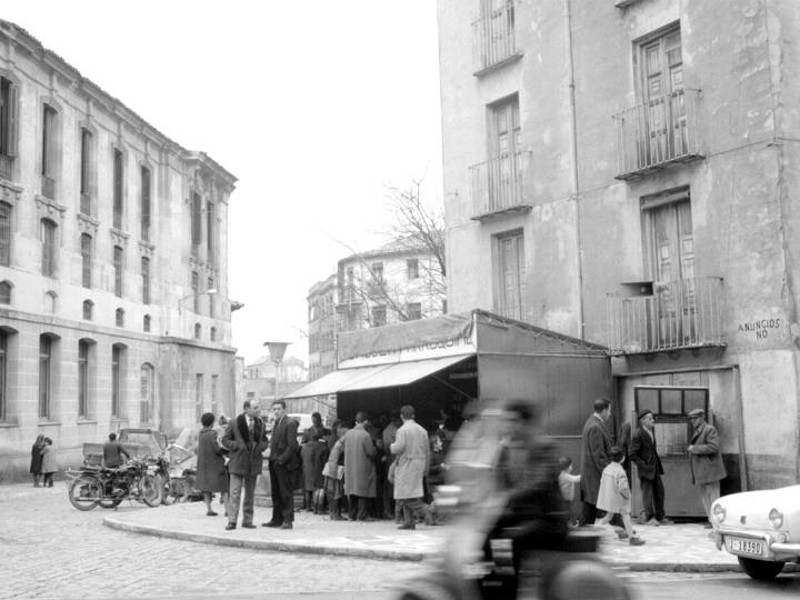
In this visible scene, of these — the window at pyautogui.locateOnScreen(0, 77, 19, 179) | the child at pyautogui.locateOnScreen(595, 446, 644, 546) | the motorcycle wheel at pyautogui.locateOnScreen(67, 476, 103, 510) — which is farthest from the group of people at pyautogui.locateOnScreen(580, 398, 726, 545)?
the window at pyautogui.locateOnScreen(0, 77, 19, 179)

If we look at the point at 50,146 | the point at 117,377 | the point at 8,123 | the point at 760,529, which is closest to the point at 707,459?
the point at 760,529

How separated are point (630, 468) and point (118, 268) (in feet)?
94.9

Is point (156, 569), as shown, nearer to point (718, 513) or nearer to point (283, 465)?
point (283, 465)

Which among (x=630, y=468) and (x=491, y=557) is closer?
(x=491, y=557)

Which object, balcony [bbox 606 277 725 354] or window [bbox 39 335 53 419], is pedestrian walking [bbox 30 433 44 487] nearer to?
window [bbox 39 335 53 419]

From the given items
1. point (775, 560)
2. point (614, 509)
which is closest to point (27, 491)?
point (614, 509)

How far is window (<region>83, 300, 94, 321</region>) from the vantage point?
37.9 meters

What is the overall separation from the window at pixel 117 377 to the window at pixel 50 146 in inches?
297

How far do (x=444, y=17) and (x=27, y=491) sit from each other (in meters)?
17.2

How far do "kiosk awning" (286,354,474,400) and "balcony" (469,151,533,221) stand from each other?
4.43m

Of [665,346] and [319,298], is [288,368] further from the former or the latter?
[665,346]

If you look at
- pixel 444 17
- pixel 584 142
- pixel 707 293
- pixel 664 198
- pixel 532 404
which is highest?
pixel 444 17

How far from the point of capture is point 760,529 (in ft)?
35.0

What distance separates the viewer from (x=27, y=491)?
96.1 ft
